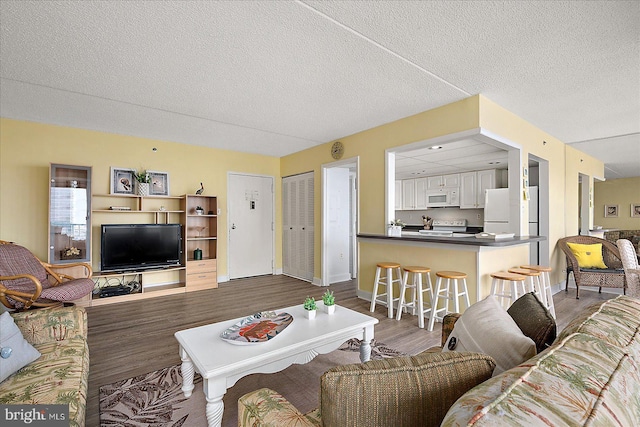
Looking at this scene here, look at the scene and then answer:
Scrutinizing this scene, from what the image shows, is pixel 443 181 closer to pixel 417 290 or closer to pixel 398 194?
pixel 398 194

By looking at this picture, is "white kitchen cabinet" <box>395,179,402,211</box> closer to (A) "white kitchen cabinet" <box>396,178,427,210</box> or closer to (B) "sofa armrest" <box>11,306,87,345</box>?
(A) "white kitchen cabinet" <box>396,178,427,210</box>

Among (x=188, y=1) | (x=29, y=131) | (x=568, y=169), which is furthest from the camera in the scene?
(x=568, y=169)

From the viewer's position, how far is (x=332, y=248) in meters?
5.48

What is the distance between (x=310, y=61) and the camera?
101 inches

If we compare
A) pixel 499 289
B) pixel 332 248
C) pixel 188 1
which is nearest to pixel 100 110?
pixel 188 1

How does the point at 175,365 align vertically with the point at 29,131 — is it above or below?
below

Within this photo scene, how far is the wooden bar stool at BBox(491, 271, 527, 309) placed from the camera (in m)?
3.08

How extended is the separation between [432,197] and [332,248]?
3540 millimetres

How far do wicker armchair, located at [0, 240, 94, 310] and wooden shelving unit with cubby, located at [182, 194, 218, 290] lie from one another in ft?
5.63

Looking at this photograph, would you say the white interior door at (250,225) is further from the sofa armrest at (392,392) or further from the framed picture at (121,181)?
the sofa armrest at (392,392)

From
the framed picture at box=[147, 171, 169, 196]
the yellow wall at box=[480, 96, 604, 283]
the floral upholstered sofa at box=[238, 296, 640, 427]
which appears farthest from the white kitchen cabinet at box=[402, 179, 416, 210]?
the floral upholstered sofa at box=[238, 296, 640, 427]

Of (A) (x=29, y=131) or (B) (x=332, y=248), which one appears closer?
(A) (x=29, y=131)

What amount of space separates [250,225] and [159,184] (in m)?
1.81

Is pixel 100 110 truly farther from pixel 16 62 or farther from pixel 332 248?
pixel 332 248
